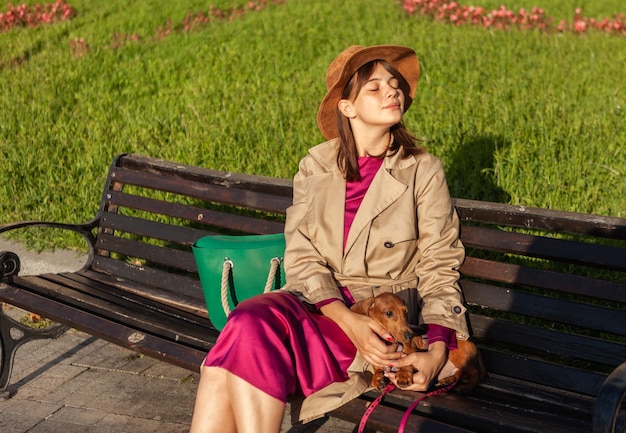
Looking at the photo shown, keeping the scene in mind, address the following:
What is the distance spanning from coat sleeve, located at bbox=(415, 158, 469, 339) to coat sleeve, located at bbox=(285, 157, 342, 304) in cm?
34

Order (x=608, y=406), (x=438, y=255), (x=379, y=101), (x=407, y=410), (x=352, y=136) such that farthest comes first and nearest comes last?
(x=352, y=136) < (x=379, y=101) < (x=438, y=255) < (x=407, y=410) < (x=608, y=406)

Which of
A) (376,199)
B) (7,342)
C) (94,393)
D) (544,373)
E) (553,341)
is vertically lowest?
(94,393)

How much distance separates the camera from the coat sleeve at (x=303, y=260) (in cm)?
339

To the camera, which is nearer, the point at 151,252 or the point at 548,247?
the point at 548,247

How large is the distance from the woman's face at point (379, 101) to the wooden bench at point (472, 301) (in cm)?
47

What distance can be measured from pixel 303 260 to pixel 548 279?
93 cm

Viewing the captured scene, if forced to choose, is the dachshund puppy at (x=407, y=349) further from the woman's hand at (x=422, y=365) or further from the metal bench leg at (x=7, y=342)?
the metal bench leg at (x=7, y=342)

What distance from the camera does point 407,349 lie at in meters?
3.04

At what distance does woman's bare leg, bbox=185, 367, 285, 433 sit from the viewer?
2873 millimetres

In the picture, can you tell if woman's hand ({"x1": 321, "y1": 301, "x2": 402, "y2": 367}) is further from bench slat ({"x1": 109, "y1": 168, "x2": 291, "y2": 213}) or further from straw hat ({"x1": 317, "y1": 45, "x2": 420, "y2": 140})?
bench slat ({"x1": 109, "y1": 168, "x2": 291, "y2": 213})

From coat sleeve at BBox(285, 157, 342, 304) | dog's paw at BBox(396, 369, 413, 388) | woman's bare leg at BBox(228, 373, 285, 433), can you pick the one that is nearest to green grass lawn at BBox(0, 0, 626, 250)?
coat sleeve at BBox(285, 157, 342, 304)

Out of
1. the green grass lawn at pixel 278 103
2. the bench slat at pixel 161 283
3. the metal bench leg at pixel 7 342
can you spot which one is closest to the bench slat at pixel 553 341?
the bench slat at pixel 161 283

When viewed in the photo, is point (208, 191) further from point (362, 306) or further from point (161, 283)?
point (362, 306)

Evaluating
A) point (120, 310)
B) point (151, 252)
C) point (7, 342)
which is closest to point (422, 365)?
point (120, 310)
